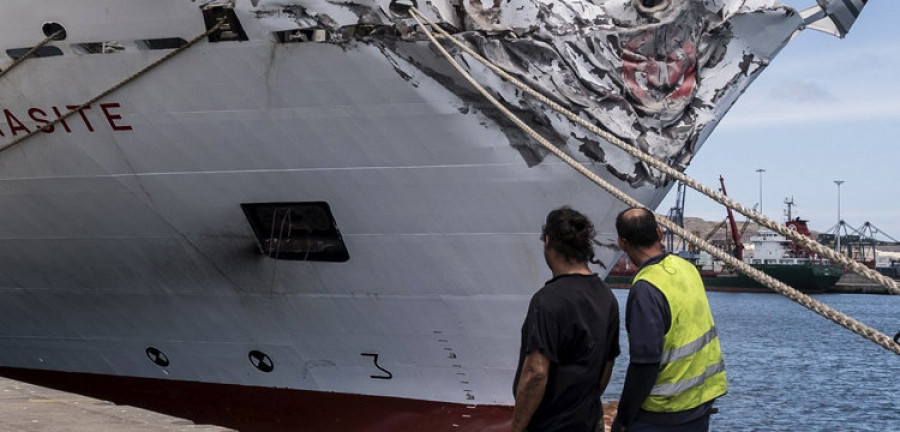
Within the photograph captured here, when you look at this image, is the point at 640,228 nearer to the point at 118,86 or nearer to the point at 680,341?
the point at 680,341

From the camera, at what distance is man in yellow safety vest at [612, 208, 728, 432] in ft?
15.8

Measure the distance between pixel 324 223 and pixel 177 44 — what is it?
80.7 inches

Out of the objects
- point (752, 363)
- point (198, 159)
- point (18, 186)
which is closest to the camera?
point (198, 159)

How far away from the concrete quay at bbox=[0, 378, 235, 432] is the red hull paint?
342 cm

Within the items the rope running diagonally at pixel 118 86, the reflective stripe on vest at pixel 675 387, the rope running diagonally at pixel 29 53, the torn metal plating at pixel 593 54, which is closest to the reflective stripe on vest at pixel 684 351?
the reflective stripe on vest at pixel 675 387

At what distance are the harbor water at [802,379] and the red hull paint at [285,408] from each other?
13.0m

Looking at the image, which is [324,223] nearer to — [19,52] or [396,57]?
[396,57]

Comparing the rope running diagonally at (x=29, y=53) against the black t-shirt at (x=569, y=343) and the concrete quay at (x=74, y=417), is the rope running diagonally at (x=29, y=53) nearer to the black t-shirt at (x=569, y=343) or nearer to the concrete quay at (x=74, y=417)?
the concrete quay at (x=74, y=417)

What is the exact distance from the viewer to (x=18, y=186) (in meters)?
10.9

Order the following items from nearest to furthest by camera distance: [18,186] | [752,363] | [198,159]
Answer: [198,159]
[18,186]
[752,363]

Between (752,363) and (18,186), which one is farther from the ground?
(18,186)

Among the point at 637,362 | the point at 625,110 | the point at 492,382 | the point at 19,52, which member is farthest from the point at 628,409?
the point at 19,52

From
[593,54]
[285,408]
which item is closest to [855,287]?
[285,408]

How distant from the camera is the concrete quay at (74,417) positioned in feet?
20.4
